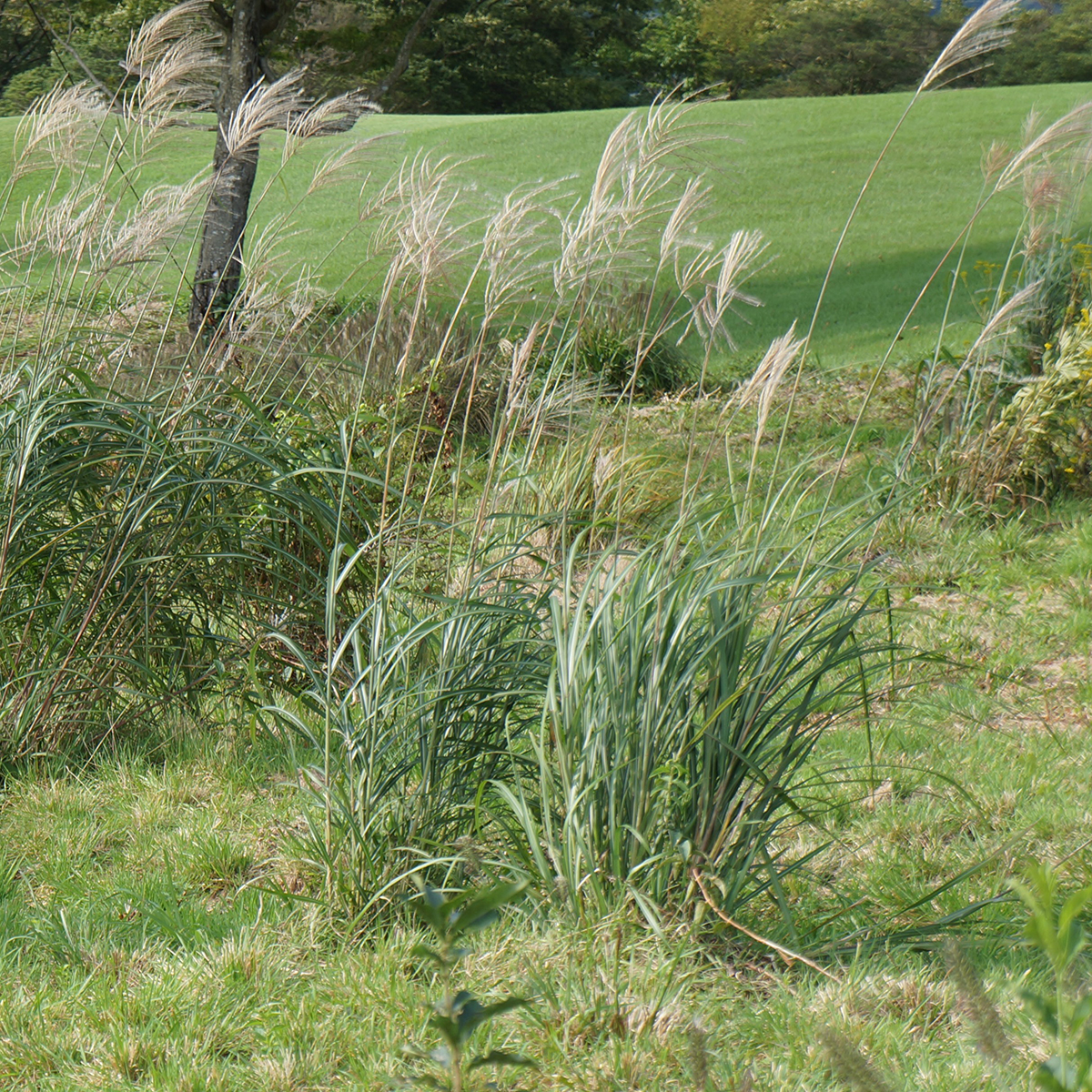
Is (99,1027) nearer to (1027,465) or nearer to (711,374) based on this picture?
(1027,465)

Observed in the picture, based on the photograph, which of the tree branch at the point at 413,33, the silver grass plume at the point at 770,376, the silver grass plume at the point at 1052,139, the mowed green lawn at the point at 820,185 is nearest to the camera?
the silver grass plume at the point at 770,376

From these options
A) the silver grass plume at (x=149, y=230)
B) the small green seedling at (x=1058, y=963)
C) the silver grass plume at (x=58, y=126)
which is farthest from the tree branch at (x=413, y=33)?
the small green seedling at (x=1058, y=963)

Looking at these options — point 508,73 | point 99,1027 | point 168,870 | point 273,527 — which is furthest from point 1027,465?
point 508,73

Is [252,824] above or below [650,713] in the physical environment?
below

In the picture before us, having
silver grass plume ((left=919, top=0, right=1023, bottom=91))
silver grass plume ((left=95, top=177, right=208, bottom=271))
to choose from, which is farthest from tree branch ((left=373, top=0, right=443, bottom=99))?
silver grass plume ((left=919, top=0, right=1023, bottom=91))

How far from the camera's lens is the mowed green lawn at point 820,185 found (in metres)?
12.7

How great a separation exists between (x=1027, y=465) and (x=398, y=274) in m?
3.87

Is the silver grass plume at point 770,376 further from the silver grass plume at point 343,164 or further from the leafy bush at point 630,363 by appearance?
the leafy bush at point 630,363

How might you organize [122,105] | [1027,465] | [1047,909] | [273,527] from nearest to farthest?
1. [1047,909]
2. [122,105]
3. [273,527]
4. [1027,465]

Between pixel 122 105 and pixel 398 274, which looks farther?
pixel 122 105

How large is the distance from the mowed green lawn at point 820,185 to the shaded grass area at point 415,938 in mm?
6662

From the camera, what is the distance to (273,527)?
13.1 feet

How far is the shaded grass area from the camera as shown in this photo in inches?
79.8

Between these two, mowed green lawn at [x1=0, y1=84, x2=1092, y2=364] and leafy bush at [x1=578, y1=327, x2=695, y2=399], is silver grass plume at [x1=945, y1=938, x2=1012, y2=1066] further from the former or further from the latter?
mowed green lawn at [x1=0, y1=84, x2=1092, y2=364]
